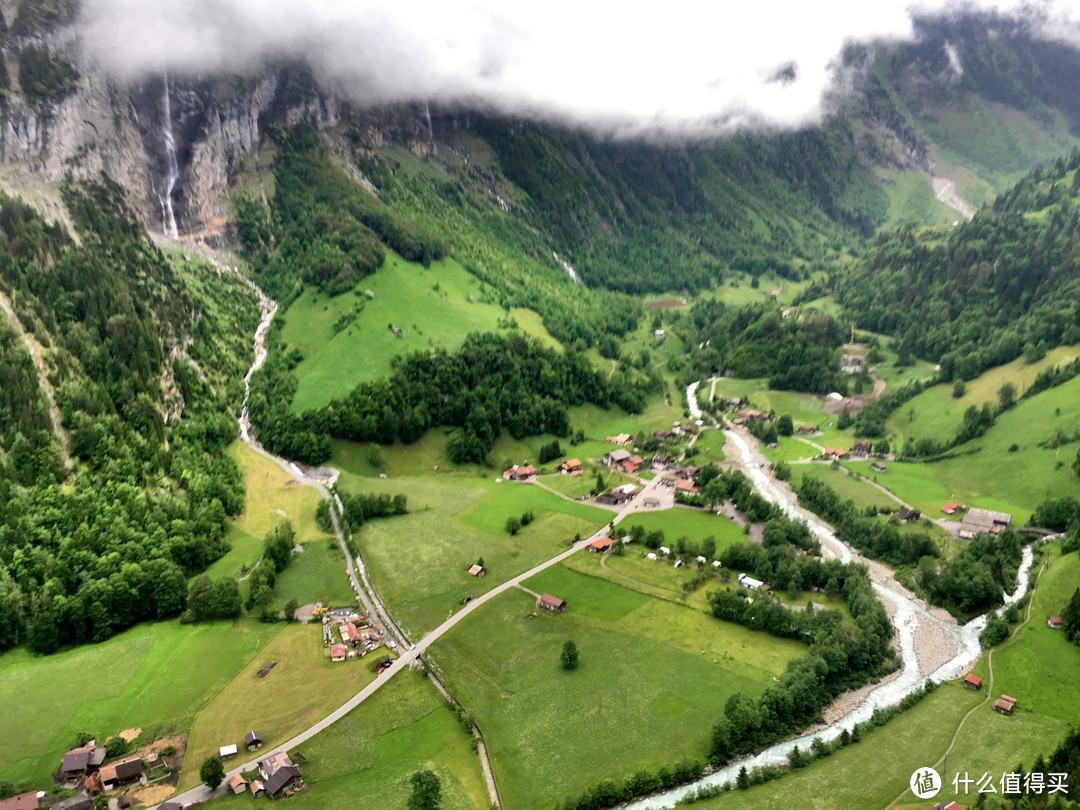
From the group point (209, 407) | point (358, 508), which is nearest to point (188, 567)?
point (358, 508)

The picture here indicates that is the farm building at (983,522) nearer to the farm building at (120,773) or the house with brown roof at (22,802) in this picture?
the farm building at (120,773)

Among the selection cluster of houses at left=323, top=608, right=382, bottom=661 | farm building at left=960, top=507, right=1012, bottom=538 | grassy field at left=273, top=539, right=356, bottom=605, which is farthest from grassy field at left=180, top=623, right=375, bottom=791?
farm building at left=960, top=507, right=1012, bottom=538

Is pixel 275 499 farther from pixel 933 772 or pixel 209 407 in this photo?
pixel 933 772

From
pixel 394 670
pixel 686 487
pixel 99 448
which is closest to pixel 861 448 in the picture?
pixel 686 487

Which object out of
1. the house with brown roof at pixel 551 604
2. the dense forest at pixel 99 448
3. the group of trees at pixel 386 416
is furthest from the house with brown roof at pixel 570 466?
the dense forest at pixel 99 448

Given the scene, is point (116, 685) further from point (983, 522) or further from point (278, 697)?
point (983, 522)

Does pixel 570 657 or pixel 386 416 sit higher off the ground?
pixel 386 416

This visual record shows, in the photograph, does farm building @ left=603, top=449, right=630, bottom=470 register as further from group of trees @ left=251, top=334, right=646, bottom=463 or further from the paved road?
the paved road
